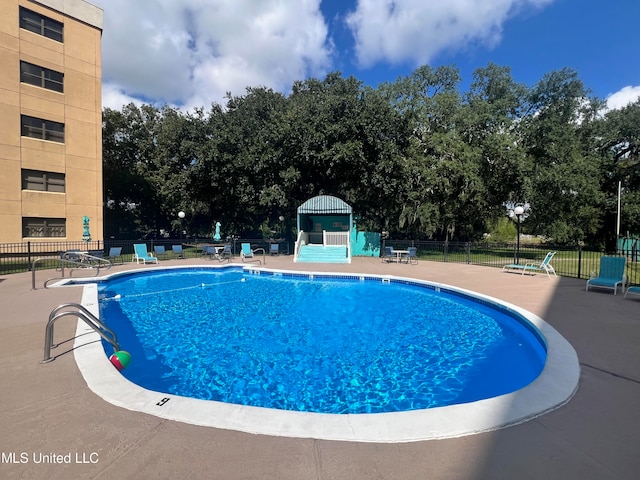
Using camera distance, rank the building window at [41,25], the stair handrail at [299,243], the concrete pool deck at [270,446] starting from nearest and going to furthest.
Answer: the concrete pool deck at [270,446] → the stair handrail at [299,243] → the building window at [41,25]

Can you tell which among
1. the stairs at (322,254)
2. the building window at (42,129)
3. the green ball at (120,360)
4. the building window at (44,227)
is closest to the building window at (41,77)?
the building window at (42,129)

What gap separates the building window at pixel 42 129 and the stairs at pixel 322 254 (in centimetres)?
1815

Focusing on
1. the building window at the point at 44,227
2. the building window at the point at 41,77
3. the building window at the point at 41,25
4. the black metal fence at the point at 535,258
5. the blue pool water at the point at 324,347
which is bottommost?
the blue pool water at the point at 324,347

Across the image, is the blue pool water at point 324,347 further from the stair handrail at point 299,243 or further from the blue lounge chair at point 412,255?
the stair handrail at point 299,243

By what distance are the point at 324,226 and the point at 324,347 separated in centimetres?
Answer: 1711

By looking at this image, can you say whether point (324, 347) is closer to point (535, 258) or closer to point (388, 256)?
point (388, 256)

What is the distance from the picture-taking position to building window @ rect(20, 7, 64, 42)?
1991cm

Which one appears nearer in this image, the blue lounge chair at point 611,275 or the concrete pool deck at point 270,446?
the concrete pool deck at point 270,446

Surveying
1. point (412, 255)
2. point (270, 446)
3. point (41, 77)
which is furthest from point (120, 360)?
point (41, 77)

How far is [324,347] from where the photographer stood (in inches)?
259

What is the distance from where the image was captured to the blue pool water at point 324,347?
4.83m

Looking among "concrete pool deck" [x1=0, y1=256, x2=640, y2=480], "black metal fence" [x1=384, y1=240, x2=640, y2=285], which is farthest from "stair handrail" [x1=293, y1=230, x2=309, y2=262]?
"concrete pool deck" [x1=0, y1=256, x2=640, y2=480]

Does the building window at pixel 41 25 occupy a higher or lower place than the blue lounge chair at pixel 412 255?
higher

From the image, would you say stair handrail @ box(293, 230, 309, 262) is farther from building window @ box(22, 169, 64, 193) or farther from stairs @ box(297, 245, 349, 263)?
building window @ box(22, 169, 64, 193)
